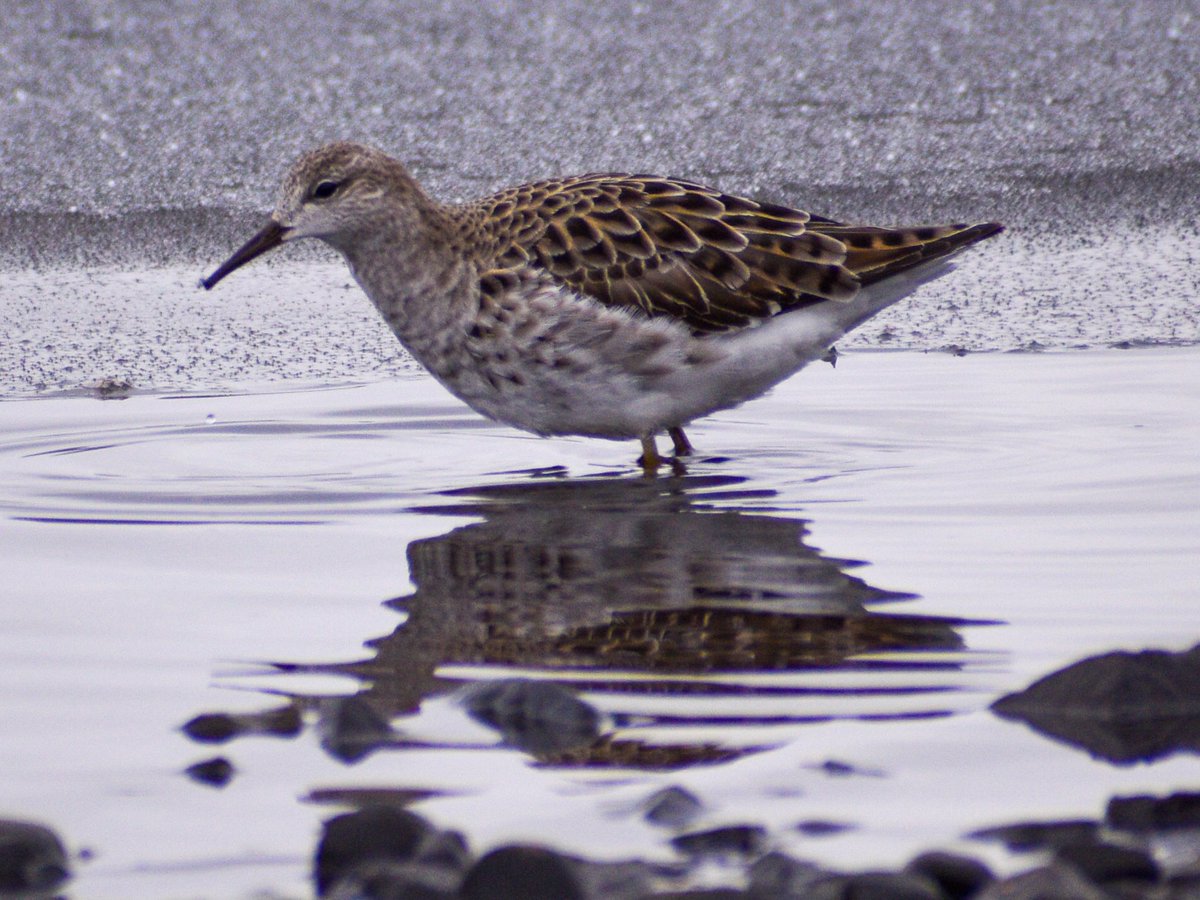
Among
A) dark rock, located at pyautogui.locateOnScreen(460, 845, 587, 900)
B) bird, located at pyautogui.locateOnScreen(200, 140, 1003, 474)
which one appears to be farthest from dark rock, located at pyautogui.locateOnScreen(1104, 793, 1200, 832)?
bird, located at pyautogui.locateOnScreen(200, 140, 1003, 474)

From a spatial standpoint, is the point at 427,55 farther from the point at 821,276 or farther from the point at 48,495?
the point at 48,495

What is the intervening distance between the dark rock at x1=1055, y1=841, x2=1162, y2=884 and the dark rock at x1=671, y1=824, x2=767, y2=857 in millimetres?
515

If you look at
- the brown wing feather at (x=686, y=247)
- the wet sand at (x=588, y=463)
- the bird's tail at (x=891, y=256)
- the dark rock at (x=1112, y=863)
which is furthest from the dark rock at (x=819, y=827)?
the bird's tail at (x=891, y=256)

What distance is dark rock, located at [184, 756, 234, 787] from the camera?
338 centimetres

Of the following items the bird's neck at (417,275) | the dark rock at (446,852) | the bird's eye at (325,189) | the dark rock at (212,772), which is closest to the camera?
the dark rock at (446,852)


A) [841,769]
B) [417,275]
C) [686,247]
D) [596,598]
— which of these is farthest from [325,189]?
[841,769]

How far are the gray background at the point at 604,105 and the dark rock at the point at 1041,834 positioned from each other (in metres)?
6.08

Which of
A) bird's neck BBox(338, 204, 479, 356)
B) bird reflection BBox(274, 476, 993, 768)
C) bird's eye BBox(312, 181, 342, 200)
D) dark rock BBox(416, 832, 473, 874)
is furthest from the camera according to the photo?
bird's eye BBox(312, 181, 342, 200)

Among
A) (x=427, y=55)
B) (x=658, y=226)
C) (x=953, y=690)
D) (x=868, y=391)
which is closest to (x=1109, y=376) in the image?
(x=868, y=391)

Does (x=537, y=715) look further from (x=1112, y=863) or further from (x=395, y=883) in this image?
(x=1112, y=863)

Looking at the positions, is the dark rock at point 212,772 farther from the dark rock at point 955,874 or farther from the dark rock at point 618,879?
the dark rock at point 955,874

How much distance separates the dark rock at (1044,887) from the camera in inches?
104

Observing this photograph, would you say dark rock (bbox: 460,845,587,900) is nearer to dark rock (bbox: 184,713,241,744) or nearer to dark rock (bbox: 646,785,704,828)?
dark rock (bbox: 646,785,704,828)

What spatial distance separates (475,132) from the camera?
33.3 feet
